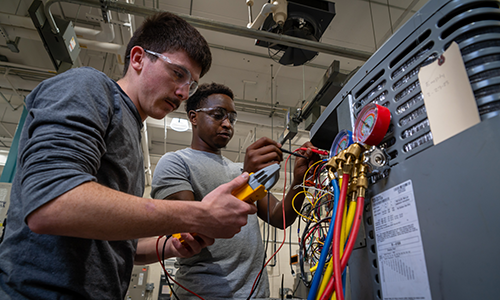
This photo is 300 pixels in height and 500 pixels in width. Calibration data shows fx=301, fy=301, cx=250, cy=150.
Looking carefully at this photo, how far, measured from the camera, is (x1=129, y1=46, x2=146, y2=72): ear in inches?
37.1

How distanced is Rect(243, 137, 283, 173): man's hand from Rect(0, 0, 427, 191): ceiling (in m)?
1.29

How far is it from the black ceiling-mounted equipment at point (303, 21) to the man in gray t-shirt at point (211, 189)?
138 centimetres

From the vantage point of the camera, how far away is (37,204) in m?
0.51

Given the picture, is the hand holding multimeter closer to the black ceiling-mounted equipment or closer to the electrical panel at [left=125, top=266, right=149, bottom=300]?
the black ceiling-mounted equipment

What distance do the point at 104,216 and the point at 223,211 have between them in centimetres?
24

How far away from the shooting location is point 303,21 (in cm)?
260

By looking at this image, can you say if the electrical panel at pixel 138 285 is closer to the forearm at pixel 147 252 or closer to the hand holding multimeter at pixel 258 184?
the forearm at pixel 147 252

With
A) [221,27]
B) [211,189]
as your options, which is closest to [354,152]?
[211,189]

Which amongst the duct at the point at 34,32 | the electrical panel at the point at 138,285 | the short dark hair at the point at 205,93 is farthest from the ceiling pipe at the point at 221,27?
the electrical panel at the point at 138,285

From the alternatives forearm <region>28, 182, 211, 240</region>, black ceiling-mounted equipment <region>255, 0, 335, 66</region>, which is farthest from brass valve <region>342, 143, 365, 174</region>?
black ceiling-mounted equipment <region>255, 0, 335, 66</region>

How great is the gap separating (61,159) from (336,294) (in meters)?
0.53

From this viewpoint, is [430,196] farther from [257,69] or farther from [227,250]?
[257,69]

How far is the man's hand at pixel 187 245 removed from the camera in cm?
88

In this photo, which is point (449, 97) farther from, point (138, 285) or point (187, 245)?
point (138, 285)
